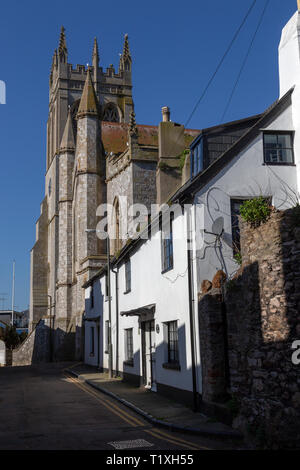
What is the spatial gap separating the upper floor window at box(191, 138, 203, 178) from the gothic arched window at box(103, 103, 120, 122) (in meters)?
46.0

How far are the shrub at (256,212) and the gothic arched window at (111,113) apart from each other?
5225cm

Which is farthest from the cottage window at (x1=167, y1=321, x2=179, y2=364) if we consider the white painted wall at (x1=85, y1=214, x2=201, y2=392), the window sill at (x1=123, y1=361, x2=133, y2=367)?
the window sill at (x1=123, y1=361, x2=133, y2=367)

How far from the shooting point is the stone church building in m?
31.6

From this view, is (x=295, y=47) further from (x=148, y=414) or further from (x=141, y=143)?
(x=141, y=143)

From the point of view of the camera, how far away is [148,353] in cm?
1770

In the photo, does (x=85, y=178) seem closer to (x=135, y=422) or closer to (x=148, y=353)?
(x=148, y=353)

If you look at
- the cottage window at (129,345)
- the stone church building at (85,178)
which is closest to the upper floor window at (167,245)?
the cottage window at (129,345)

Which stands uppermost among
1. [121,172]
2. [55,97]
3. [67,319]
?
[55,97]

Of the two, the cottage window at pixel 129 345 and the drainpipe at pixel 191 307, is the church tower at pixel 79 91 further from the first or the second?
the drainpipe at pixel 191 307

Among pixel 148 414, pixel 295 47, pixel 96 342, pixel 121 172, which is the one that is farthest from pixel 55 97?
pixel 148 414

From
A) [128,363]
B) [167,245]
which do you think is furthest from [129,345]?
[167,245]

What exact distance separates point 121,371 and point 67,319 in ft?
65.9

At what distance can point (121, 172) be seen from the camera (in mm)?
35031

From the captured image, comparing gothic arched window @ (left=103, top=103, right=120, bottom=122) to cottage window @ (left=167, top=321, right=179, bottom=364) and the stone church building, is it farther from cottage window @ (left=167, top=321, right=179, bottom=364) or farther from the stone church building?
cottage window @ (left=167, top=321, right=179, bottom=364)
